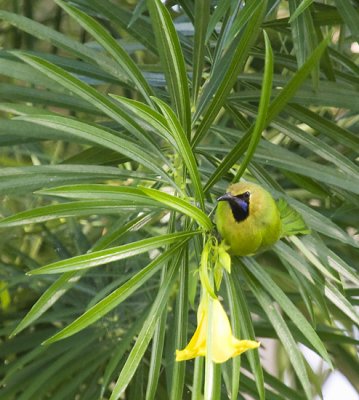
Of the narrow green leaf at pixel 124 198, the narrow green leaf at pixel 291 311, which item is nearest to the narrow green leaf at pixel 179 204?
the narrow green leaf at pixel 124 198

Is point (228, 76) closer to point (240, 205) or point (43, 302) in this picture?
point (240, 205)

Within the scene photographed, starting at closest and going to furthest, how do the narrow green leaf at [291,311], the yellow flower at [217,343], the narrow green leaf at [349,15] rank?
the yellow flower at [217,343]
the narrow green leaf at [291,311]
the narrow green leaf at [349,15]

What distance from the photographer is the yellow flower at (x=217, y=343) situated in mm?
659

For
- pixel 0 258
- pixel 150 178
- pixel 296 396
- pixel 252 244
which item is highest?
pixel 0 258

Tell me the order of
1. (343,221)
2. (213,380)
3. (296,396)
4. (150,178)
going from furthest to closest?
(343,221) < (296,396) < (150,178) < (213,380)

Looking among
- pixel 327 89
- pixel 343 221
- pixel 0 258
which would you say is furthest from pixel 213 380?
pixel 0 258

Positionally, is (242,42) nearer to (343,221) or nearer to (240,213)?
(240,213)

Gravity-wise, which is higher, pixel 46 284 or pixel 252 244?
pixel 46 284

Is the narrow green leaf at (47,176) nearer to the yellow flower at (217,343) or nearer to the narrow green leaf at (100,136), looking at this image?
the narrow green leaf at (100,136)

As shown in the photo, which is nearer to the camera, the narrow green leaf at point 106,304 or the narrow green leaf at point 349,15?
the narrow green leaf at point 106,304

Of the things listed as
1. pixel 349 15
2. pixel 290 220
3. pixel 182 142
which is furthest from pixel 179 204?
pixel 349 15

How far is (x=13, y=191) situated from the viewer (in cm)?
81

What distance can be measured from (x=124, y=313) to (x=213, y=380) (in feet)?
1.99

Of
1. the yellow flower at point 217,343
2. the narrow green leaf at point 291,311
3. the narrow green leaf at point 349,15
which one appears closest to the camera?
the yellow flower at point 217,343
